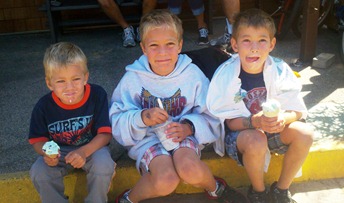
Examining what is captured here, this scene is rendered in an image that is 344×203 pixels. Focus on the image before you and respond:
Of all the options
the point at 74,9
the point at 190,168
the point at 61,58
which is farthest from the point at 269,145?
the point at 74,9

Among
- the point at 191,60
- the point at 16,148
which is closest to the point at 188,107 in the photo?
the point at 191,60

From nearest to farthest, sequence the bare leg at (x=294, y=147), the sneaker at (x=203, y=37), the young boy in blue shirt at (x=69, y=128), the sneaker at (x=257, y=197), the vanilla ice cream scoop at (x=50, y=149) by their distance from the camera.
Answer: the vanilla ice cream scoop at (x=50, y=149) → the young boy in blue shirt at (x=69, y=128) → the bare leg at (x=294, y=147) → the sneaker at (x=257, y=197) → the sneaker at (x=203, y=37)

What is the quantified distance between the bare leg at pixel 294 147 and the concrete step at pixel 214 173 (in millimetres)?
254

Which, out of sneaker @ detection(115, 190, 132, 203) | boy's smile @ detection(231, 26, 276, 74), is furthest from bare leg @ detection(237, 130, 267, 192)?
sneaker @ detection(115, 190, 132, 203)

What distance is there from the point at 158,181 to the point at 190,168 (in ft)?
0.62

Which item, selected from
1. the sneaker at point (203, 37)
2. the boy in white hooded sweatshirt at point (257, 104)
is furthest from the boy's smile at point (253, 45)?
the sneaker at point (203, 37)

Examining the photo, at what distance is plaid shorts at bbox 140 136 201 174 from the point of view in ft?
8.32

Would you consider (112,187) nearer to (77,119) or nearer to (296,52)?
(77,119)

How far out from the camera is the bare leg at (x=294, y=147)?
252cm

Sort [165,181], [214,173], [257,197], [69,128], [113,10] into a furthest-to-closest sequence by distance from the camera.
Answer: [113,10] < [214,173] < [257,197] < [69,128] < [165,181]

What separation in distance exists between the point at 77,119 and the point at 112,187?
1.78 ft

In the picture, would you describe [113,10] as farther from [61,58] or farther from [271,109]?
[271,109]

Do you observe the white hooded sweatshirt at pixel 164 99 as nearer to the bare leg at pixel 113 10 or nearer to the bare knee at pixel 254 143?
the bare knee at pixel 254 143

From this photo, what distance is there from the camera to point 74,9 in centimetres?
541
